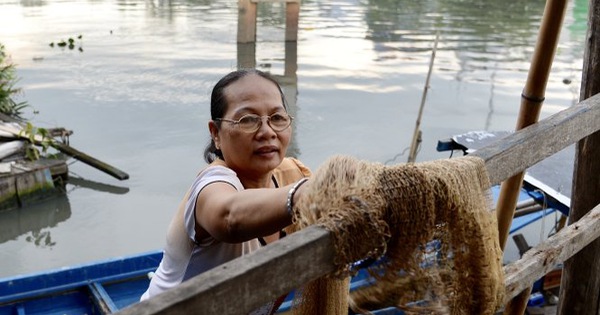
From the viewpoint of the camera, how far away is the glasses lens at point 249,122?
1.57m

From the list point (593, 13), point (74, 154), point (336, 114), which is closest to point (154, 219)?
point (74, 154)

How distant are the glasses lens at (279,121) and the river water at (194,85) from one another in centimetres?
627

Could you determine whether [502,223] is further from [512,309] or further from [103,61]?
[103,61]

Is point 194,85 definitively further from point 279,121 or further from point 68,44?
point 279,121

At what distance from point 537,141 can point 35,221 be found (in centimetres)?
775

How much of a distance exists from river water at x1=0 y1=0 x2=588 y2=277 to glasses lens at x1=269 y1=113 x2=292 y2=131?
627cm

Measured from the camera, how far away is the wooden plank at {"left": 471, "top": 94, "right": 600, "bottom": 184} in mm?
1610

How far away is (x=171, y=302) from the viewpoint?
931 millimetres

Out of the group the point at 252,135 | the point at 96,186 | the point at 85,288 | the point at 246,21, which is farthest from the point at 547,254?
the point at 246,21

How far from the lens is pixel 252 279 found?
3.39ft

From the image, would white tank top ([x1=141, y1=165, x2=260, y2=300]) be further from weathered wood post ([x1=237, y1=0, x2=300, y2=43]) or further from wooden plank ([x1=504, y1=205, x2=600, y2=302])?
weathered wood post ([x1=237, y1=0, x2=300, y2=43])

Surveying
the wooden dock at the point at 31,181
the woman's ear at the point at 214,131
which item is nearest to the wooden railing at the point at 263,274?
the woman's ear at the point at 214,131

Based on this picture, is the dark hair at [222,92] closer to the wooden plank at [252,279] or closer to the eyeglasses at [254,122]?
the eyeglasses at [254,122]

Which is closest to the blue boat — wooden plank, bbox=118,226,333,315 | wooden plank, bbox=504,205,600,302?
wooden plank, bbox=504,205,600,302
